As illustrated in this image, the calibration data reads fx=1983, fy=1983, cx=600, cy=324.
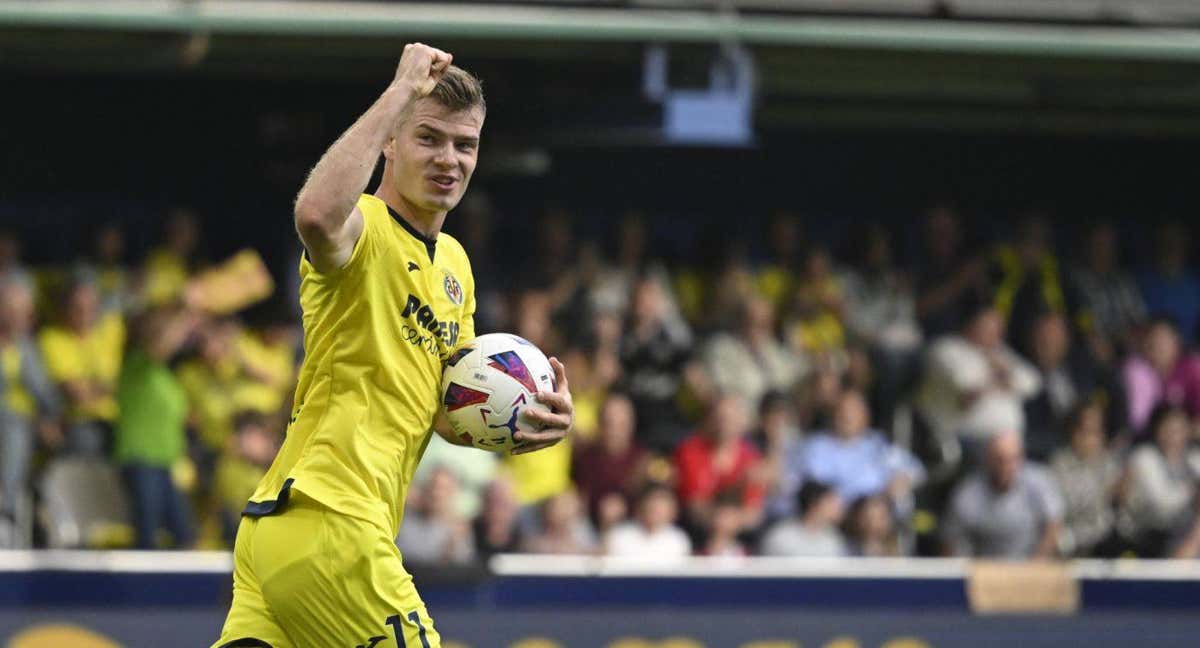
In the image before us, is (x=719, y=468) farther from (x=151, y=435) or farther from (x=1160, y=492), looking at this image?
(x=151, y=435)

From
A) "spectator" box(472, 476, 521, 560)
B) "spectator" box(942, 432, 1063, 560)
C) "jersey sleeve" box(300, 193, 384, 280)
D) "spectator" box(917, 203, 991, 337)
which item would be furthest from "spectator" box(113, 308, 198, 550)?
"jersey sleeve" box(300, 193, 384, 280)

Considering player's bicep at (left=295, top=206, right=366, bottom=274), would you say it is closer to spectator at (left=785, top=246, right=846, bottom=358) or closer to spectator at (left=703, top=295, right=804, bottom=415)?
spectator at (left=703, top=295, right=804, bottom=415)

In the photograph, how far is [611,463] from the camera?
36.5ft

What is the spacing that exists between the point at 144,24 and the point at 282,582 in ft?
22.8

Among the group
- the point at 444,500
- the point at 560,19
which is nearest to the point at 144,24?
the point at 560,19

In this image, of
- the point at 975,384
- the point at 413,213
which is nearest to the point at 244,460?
the point at 975,384

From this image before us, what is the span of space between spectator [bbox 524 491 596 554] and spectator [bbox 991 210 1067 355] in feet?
12.7

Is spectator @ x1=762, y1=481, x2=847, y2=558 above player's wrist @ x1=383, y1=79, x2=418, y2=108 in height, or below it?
below

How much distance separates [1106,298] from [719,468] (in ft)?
13.6

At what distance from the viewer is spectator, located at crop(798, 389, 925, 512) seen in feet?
38.0

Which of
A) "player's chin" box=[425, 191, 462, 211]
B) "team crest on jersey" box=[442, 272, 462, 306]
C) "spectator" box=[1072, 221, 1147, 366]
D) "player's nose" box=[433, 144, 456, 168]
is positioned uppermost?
"player's nose" box=[433, 144, 456, 168]

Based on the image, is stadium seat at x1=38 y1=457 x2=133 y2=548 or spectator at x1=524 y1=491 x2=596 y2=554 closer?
stadium seat at x1=38 y1=457 x2=133 y2=548

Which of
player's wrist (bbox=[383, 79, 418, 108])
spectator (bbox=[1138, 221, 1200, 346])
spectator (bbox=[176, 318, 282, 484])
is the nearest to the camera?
player's wrist (bbox=[383, 79, 418, 108])

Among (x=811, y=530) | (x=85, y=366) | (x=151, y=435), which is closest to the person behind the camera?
(x=151, y=435)
